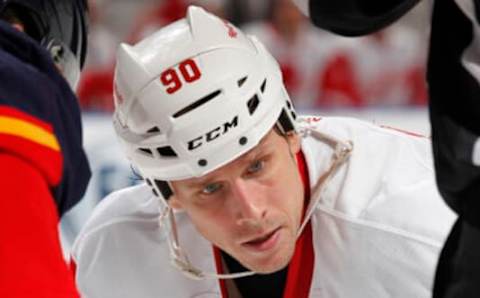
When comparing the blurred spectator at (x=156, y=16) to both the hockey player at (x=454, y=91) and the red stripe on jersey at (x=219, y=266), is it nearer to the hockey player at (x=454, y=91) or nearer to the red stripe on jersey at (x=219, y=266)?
the red stripe on jersey at (x=219, y=266)

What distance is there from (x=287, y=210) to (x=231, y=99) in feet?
0.79

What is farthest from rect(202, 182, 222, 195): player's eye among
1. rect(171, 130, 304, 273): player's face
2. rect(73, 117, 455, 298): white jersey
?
rect(73, 117, 455, 298): white jersey

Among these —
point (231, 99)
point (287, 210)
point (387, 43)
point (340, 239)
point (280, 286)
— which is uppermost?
point (231, 99)

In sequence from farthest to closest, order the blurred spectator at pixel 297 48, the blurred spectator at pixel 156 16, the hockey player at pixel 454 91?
the blurred spectator at pixel 156 16, the blurred spectator at pixel 297 48, the hockey player at pixel 454 91

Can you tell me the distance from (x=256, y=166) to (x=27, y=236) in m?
1.00

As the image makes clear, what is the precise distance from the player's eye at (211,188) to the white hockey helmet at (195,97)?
5 centimetres

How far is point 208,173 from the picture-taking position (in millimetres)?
1806

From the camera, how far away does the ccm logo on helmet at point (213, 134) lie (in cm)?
174

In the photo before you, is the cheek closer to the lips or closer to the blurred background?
the lips

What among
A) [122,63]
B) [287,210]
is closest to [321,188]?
[287,210]

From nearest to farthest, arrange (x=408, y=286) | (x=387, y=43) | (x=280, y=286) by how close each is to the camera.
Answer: (x=408, y=286) < (x=280, y=286) < (x=387, y=43)

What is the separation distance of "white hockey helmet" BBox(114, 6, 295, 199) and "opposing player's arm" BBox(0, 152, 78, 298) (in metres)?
0.86

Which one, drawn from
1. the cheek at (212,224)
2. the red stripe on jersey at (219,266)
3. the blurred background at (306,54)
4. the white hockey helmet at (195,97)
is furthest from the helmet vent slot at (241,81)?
the blurred background at (306,54)

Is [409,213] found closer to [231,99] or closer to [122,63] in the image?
[231,99]
